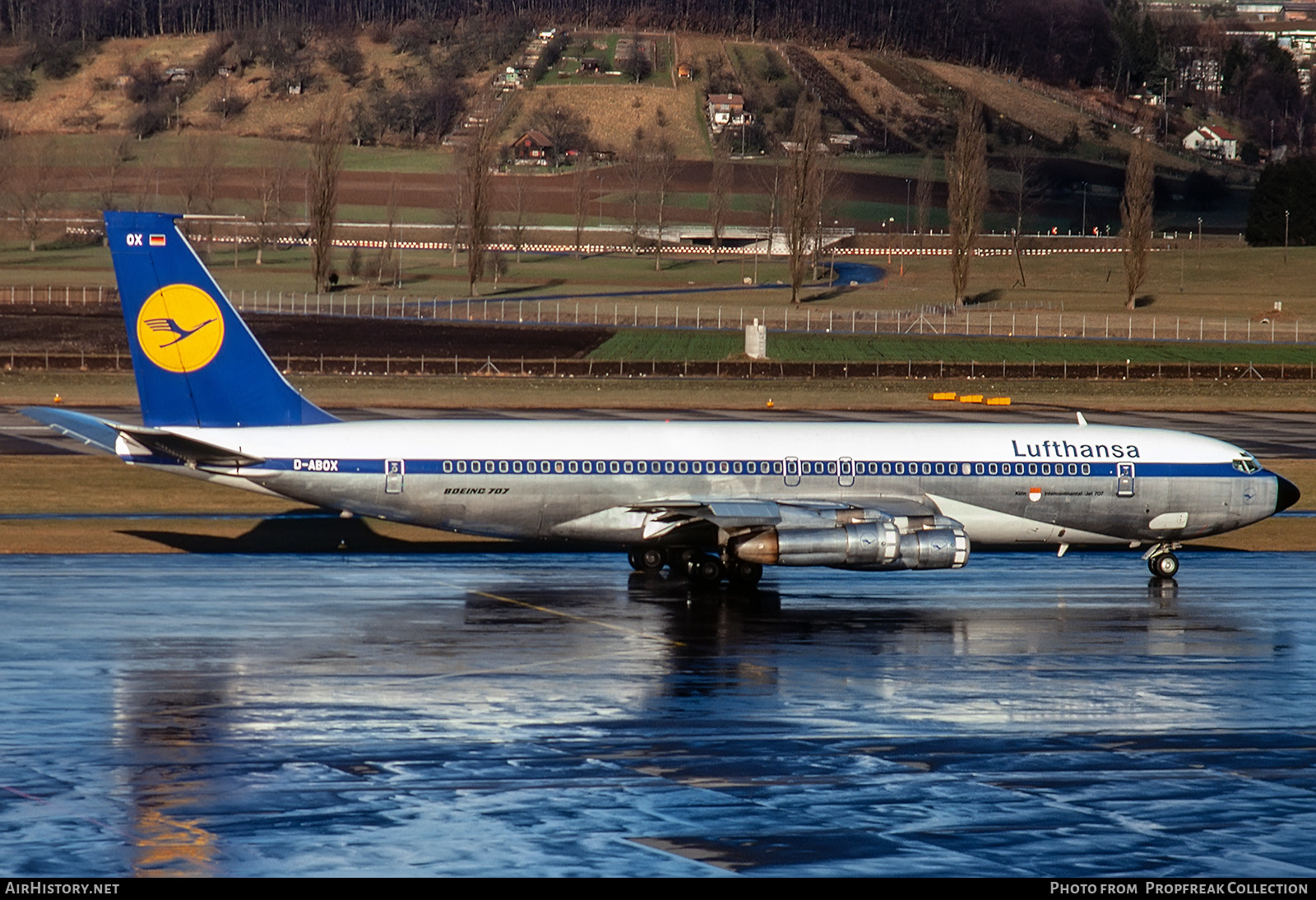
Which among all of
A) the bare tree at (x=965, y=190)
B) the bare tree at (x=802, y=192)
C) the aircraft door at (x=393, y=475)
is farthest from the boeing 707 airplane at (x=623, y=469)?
the bare tree at (x=965, y=190)

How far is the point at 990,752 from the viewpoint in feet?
83.5

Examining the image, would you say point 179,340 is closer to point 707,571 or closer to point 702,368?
point 707,571

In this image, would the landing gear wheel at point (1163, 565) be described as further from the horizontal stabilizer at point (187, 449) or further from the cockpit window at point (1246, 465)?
the horizontal stabilizer at point (187, 449)

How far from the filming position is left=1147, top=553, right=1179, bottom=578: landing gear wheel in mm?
43656

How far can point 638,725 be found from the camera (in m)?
26.8

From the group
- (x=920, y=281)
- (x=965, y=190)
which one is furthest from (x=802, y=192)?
(x=920, y=281)

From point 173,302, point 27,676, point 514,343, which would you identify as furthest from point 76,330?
point 27,676

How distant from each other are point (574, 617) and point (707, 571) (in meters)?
5.06

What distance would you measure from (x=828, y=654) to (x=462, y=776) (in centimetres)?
1116

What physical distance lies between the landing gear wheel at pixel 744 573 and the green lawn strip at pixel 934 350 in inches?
2852

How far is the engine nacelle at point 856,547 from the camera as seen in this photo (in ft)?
126

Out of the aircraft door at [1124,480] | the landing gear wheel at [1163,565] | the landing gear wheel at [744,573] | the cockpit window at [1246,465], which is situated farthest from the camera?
the cockpit window at [1246,465]

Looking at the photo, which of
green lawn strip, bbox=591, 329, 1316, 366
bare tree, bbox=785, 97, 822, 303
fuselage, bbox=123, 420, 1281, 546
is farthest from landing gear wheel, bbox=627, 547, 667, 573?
bare tree, bbox=785, 97, 822, 303

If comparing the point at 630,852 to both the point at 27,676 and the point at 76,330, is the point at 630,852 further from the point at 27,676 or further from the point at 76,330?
the point at 76,330
